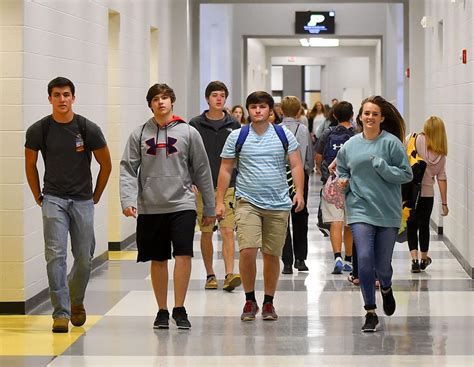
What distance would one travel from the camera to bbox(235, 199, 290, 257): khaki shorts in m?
8.59

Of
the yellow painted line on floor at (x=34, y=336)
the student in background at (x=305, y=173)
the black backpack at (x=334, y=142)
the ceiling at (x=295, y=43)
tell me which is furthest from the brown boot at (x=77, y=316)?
the ceiling at (x=295, y=43)

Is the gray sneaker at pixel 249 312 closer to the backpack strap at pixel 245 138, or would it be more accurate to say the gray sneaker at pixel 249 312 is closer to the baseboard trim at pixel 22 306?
the backpack strap at pixel 245 138

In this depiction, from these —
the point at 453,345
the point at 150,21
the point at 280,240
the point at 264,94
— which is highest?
the point at 150,21

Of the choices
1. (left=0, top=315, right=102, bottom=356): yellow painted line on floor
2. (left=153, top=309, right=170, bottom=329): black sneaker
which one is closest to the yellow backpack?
(left=153, top=309, right=170, bottom=329): black sneaker

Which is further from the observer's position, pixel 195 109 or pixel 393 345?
pixel 195 109

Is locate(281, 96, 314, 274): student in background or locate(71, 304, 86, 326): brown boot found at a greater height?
locate(281, 96, 314, 274): student in background

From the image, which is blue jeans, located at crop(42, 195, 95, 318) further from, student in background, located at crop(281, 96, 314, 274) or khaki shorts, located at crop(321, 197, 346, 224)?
khaki shorts, located at crop(321, 197, 346, 224)

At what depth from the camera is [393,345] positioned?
7.79 metres

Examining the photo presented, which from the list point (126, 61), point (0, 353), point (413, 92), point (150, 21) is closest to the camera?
point (0, 353)

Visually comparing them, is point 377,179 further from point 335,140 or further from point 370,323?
point 335,140

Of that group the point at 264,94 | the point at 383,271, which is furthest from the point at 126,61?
the point at 383,271

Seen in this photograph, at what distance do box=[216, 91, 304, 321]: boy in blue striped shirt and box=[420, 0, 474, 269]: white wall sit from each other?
10.3 feet

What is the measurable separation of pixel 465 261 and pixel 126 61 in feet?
15.6

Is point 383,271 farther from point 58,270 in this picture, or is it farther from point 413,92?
point 413,92
